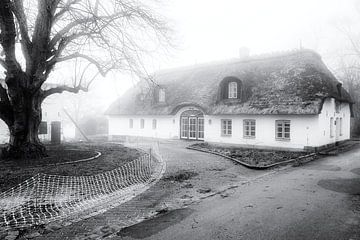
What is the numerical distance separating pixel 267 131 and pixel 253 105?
2.18m

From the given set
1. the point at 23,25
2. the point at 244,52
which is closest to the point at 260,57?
the point at 244,52

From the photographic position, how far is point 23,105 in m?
14.0

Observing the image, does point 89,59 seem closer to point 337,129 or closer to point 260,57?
point 260,57

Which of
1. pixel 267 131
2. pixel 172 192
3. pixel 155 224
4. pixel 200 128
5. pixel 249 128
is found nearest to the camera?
pixel 155 224

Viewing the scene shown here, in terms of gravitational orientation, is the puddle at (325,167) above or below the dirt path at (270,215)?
above

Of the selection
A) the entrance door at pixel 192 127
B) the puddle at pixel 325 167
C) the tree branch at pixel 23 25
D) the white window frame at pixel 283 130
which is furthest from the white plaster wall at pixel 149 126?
the tree branch at pixel 23 25

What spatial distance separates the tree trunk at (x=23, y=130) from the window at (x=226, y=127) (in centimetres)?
1391

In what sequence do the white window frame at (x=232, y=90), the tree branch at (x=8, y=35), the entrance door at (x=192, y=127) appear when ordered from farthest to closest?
the entrance door at (x=192, y=127), the white window frame at (x=232, y=90), the tree branch at (x=8, y=35)

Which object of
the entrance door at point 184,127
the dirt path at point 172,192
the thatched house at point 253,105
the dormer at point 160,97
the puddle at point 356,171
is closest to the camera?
the dirt path at point 172,192

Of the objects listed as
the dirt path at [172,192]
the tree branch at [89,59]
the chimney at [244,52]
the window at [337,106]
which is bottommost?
the dirt path at [172,192]

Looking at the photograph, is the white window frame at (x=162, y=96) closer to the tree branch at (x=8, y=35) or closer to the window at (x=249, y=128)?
the window at (x=249, y=128)

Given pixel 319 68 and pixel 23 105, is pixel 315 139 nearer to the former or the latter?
pixel 319 68

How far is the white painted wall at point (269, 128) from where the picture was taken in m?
19.4

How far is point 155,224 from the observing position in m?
6.62
